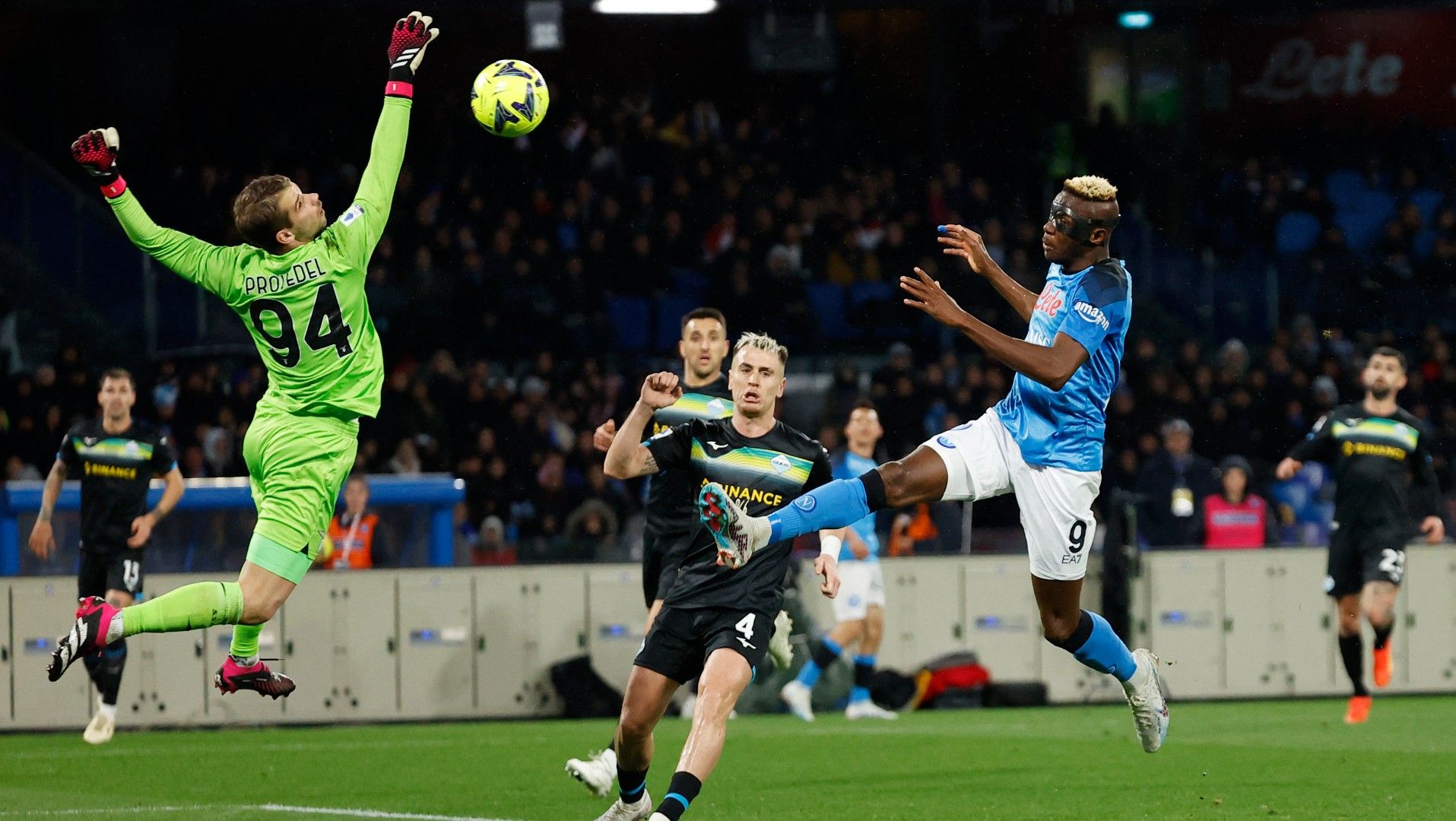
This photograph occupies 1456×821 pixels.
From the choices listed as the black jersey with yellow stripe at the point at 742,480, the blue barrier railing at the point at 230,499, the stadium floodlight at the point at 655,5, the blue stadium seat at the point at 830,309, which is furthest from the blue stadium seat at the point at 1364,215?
the black jersey with yellow stripe at the point at 742,480

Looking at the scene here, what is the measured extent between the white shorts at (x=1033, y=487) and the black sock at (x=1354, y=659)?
19.7 feet

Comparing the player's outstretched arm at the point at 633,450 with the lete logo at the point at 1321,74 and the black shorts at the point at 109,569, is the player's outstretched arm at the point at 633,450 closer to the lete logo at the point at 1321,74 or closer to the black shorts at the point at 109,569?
the black shorts at the point at 109,569

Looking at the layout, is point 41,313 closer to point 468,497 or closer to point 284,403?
point 468,497

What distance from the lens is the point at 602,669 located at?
600 inches

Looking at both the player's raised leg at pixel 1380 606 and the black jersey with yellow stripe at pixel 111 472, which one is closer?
the black jersey with yellow stripe at pixel 111 472

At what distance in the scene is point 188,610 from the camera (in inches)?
290

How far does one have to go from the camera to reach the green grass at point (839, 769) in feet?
28.9

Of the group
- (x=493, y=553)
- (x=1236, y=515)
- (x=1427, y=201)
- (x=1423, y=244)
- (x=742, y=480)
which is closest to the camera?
(x=742, y=480)

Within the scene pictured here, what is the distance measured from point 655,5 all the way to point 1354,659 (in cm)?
1112

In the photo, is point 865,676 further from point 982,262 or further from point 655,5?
point 655,5

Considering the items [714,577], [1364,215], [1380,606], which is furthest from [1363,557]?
[1364,215]

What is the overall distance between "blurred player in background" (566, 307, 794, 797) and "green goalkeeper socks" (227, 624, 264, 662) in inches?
67.3

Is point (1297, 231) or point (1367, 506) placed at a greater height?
point (1297, 231)

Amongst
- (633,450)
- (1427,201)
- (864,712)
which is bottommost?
(864,712)
